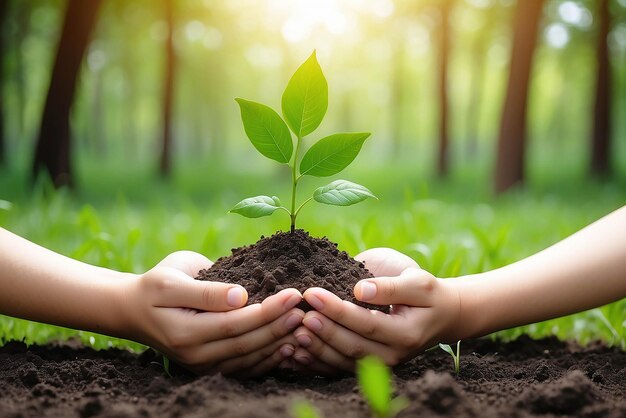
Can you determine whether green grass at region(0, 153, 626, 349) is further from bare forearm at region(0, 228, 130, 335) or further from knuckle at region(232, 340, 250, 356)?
knuckle at region(232, 340, 250, 356)

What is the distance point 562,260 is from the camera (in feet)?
5.42

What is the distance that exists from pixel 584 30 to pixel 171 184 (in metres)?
11.4

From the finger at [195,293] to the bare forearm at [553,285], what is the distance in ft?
1.98

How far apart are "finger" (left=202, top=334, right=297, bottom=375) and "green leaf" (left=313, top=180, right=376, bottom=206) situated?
1.14 ft

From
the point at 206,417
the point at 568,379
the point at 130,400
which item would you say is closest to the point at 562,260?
the point at 568,379

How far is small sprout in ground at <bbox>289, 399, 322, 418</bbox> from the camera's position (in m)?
0.91

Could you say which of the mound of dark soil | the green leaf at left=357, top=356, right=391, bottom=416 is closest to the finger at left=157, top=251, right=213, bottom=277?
the mound of dark soil

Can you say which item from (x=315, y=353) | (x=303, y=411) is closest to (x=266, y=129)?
(x=315, y=353)

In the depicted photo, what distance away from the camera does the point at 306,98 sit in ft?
5.16

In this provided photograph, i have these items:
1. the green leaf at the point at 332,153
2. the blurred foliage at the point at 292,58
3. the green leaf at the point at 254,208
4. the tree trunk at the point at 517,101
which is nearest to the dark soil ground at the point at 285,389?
the green leaf at the point at 254,208

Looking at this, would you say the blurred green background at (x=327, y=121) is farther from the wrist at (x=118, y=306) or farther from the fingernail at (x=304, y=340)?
the fingernail at (x=304, y=340)

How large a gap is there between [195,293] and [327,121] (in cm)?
3612

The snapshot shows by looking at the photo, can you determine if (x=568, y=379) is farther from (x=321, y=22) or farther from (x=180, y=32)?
(x=321, y=22)

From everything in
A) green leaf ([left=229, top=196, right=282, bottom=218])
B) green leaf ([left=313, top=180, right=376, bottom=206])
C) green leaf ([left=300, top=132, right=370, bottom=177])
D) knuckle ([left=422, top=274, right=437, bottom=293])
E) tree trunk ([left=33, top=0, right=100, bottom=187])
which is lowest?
knuckle ([left=422, top=274, right=437, bottom=293])
